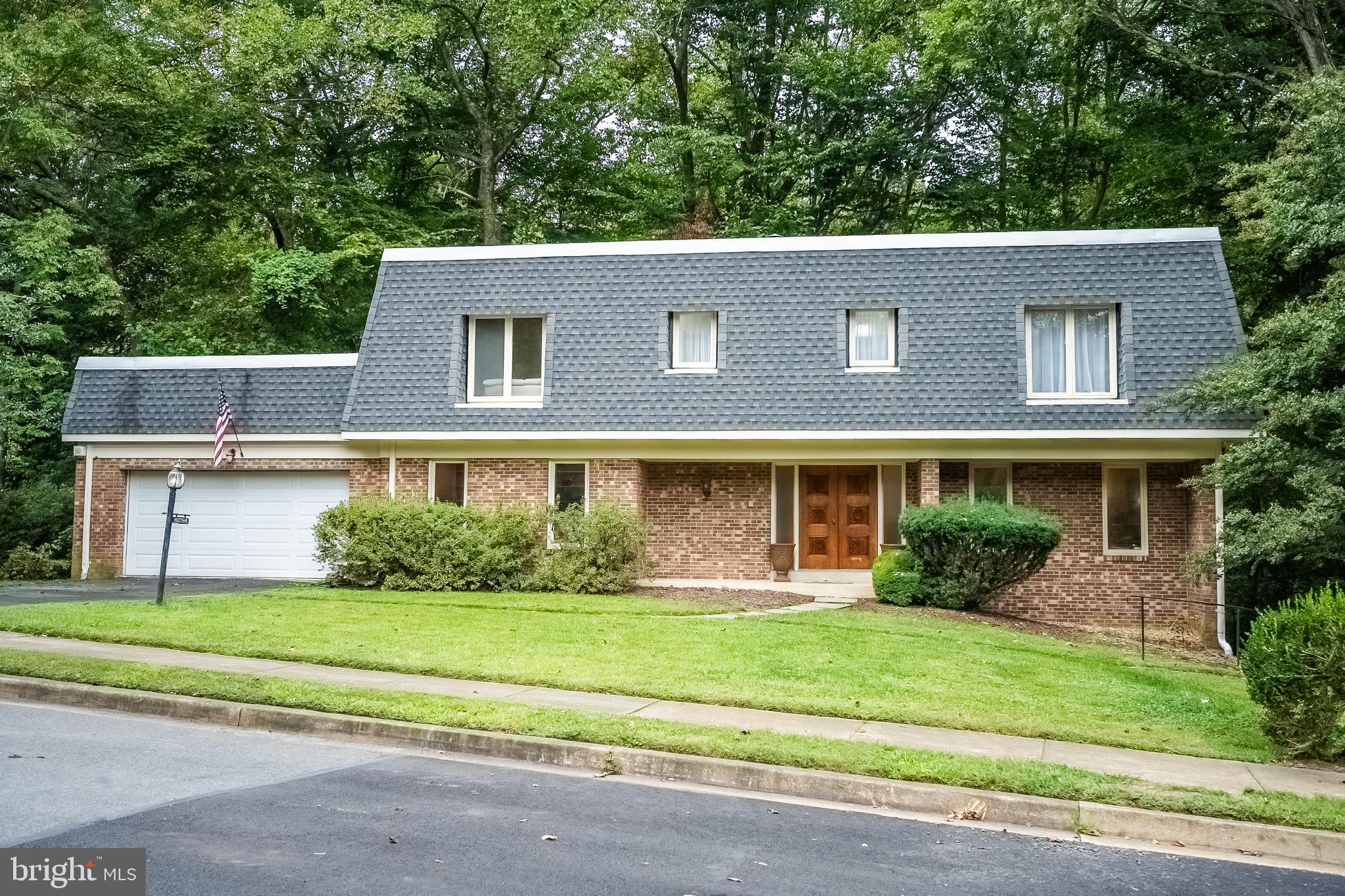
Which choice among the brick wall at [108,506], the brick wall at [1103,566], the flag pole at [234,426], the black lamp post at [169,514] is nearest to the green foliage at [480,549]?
the flag pole at [234,426]

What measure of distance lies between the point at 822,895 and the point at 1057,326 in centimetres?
1528

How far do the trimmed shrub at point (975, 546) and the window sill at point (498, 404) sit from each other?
22.2ft

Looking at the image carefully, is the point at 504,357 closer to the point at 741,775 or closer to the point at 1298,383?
the point at 1298,383

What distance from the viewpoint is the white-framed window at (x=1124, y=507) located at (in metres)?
19.0

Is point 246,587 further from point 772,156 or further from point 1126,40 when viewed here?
point 1126,40

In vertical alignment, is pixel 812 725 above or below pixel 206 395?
below

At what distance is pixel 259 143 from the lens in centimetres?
2948

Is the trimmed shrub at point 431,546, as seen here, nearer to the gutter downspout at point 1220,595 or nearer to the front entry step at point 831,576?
the front entry step at point 831,576

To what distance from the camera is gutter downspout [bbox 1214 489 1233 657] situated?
17312 millimetres

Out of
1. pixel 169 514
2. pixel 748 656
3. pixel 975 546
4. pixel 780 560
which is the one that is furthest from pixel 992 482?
pixel 169 514

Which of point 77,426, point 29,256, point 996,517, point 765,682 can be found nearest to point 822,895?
point 765,682

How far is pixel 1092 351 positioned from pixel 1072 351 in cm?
33

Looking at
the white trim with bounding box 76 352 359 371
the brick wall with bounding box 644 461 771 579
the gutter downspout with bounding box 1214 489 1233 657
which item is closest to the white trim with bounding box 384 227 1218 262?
the white trim with bounding box 76 352 359 371

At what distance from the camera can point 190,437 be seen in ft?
69.2
